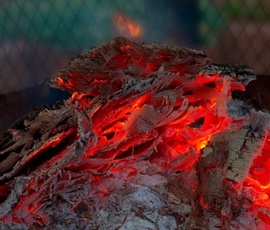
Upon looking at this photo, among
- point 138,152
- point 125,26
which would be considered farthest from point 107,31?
point 138,152

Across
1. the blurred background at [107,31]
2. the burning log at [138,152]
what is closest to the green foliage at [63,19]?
the blurred background at [107,31]

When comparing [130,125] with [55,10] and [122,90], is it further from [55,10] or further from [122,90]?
[55,10]

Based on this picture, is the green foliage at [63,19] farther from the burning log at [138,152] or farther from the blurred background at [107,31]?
the burning log at [138,152]

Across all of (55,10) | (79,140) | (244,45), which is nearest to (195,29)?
(244,45)

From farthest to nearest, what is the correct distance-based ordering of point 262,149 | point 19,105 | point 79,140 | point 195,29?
point 19,105, point 195,29, point 262,149, point 79,140

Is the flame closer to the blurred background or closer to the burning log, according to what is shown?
the blurred background
